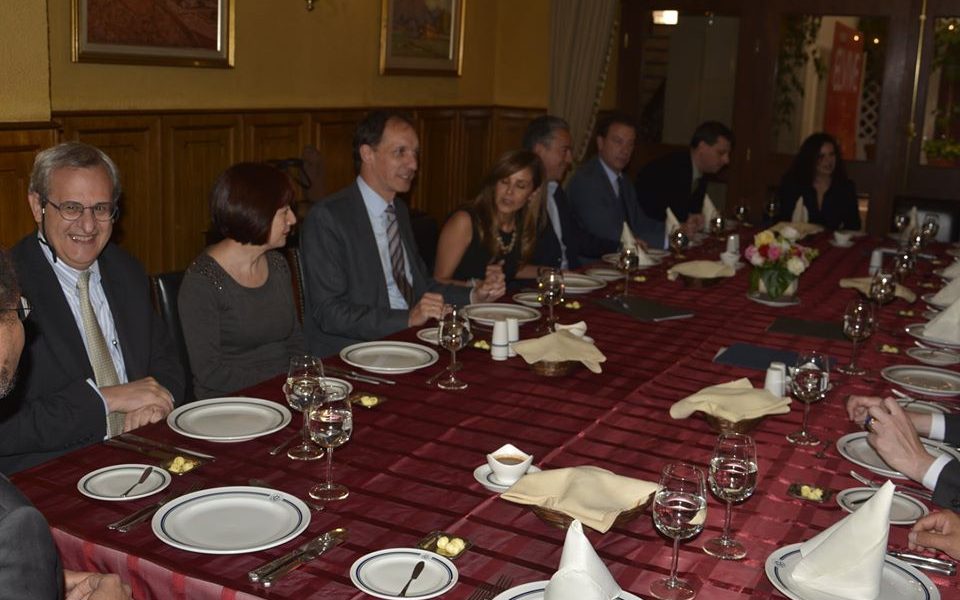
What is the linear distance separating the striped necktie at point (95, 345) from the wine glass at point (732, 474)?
1.73 m

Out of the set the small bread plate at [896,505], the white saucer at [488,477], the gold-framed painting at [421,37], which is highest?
the gold-framed painting at [421,37]

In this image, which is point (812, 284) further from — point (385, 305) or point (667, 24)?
→ point (667, 24)

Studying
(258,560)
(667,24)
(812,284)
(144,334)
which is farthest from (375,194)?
(667,24)

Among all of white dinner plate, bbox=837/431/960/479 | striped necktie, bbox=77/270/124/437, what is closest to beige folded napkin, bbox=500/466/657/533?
white dinner plate, bbox=837/431/960/479

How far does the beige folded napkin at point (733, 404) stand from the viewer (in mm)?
2449

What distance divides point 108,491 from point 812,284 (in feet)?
11.1

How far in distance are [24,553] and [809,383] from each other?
5.86 feet

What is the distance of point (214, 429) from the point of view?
2.30 meters

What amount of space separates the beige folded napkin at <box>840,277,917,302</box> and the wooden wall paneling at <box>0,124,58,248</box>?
141 inches

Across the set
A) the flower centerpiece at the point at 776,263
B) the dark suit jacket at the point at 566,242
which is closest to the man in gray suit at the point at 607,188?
the dark suit jacket at the point at 566,242

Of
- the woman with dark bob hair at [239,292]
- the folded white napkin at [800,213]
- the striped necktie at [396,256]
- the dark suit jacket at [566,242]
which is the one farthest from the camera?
the folded white napkin at [800,213]

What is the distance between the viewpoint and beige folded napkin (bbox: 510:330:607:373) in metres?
2.84

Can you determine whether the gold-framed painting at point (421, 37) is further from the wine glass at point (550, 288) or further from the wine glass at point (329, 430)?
the wine glass at point (329, 430)

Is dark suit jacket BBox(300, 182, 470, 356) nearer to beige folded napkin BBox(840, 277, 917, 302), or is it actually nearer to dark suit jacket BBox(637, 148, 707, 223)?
beige folded napkin BBox(840, 277, 917, 302)
